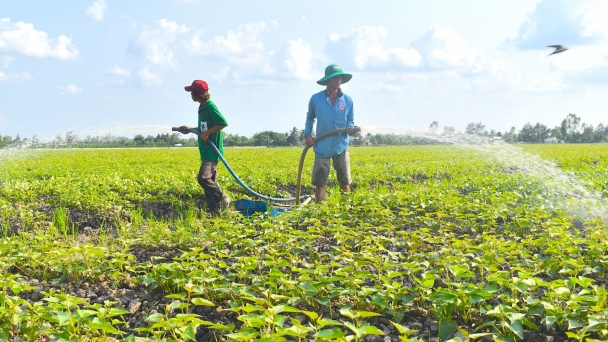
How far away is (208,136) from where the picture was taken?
642cm

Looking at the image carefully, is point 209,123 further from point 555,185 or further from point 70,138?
Answer: point 555,185

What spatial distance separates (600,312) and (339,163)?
4259 millimetres

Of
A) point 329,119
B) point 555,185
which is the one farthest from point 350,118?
point 555,185

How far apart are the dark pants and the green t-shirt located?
10 cm

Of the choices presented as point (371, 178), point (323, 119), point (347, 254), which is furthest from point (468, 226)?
point (371, 178)

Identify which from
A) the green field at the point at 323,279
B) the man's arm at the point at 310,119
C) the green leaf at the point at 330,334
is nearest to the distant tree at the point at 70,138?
the green field at the point at 323,279

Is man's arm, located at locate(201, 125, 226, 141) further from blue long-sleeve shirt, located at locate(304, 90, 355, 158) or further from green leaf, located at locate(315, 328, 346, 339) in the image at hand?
green leaf, located at locate(315, 328, 346, 339)

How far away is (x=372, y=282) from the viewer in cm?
346

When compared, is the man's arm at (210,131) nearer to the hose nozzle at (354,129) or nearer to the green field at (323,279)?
the green field at (323,279)

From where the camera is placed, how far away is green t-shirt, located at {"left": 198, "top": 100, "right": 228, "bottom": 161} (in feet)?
20.7

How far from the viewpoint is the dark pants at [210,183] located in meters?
6.41

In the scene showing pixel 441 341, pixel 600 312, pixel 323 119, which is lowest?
pixel 441 341

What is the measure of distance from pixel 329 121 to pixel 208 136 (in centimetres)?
155

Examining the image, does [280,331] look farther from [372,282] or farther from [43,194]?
[43,194]
